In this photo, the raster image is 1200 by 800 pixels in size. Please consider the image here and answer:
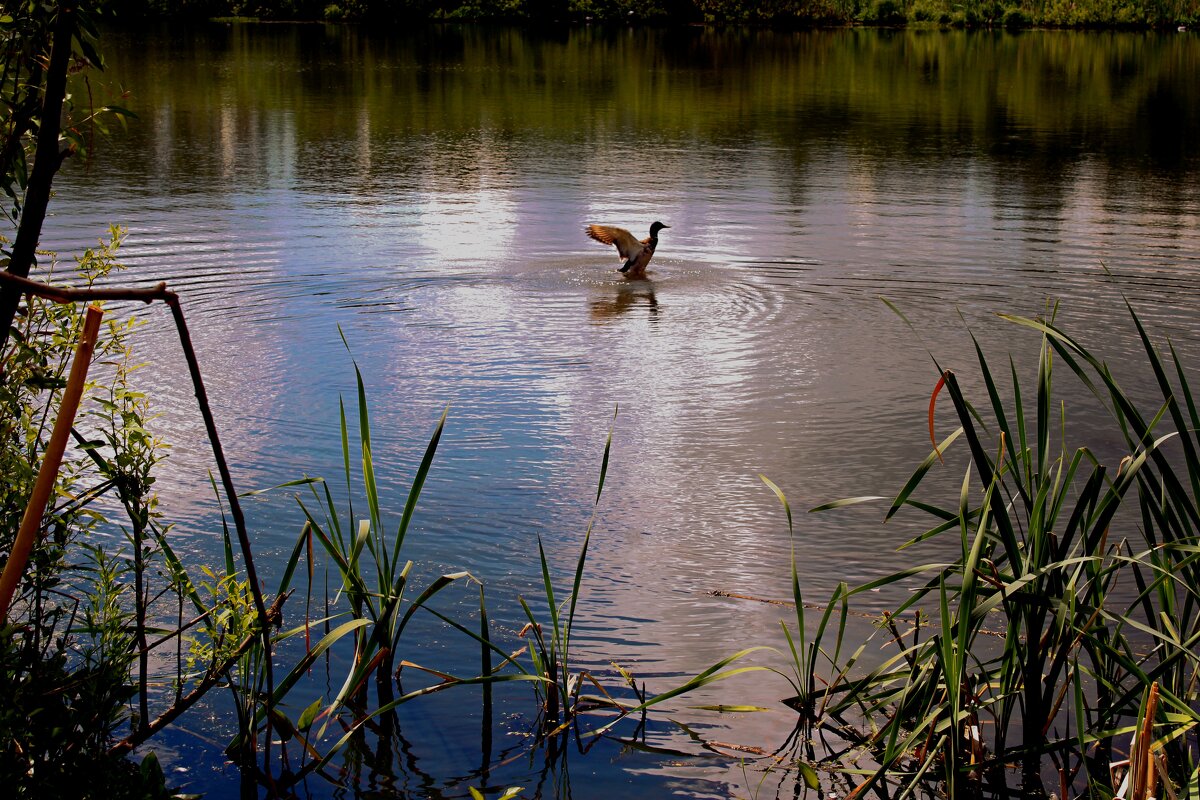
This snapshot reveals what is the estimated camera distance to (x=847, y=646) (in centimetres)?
390

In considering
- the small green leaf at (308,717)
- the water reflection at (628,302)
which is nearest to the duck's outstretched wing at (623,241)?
the water reflection at (628,302)

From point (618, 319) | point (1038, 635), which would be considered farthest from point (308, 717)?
point (618, 319)

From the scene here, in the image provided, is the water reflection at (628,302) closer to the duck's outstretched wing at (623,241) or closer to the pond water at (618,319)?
the pond water at (618,319)

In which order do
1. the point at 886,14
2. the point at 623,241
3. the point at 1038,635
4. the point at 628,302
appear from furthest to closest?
the point at 886,14
the point at 623,241
the point at 628,302
the point at 1038,635

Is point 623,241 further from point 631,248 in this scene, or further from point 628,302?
point 628,302

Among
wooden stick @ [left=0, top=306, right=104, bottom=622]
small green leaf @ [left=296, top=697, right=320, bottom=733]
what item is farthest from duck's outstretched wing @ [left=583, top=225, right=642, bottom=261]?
wooden stick @ [left=0, top=306, right=104, bottom=622]

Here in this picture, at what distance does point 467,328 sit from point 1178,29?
4528 centimetres

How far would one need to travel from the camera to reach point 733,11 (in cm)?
5034

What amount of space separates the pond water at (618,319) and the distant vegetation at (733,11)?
29796 millimetres

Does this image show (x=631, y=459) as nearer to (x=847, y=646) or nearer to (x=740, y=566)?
(x=740, y=566)

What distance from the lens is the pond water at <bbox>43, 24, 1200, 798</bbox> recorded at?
13.6 feet

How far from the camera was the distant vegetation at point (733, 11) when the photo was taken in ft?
155

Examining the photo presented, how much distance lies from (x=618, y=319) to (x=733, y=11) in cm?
4511

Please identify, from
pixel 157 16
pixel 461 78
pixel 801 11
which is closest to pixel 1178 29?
pixel 801 11
